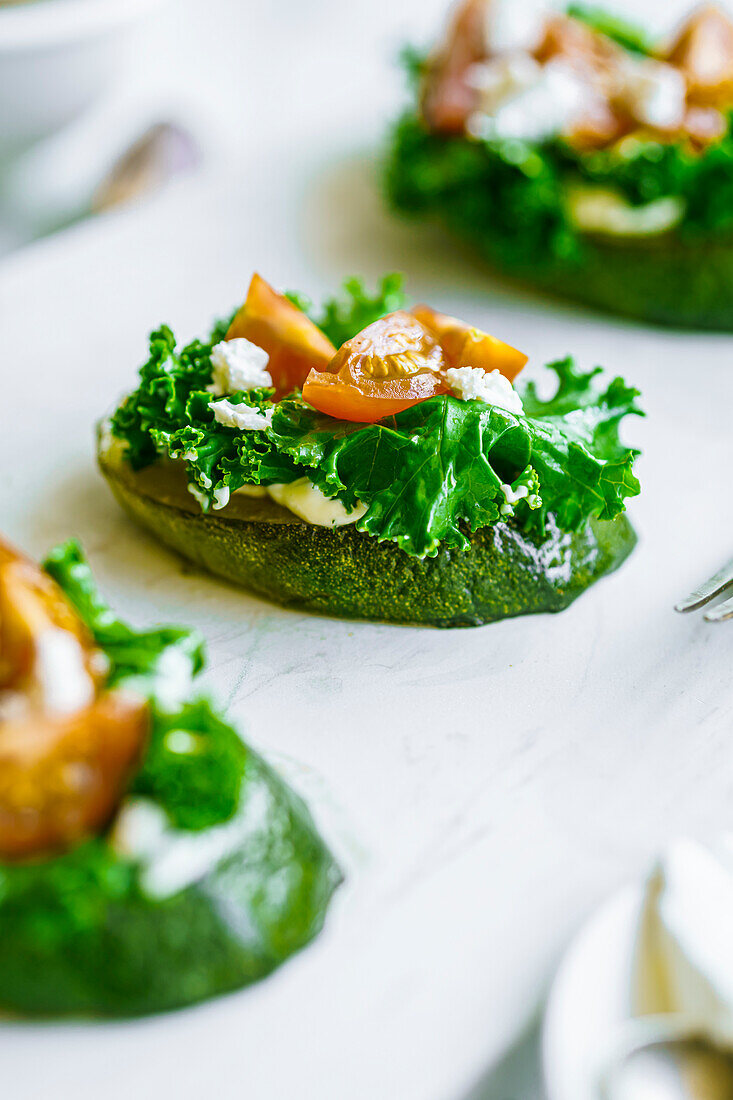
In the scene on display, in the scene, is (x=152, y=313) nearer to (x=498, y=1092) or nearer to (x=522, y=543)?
(x=522, y=543)

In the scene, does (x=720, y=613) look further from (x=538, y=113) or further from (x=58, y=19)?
(x=58, y=19)

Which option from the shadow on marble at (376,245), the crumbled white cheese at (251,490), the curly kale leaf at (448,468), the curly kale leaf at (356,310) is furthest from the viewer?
the shadow on marble at (376,245)

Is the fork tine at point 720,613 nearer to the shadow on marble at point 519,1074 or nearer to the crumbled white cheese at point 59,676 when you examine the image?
the shadow on marble at point 519,1074

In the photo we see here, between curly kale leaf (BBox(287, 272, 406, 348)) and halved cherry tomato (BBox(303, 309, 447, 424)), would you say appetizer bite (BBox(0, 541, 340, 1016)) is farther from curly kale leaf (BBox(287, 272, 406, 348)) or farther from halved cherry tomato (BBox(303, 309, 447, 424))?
curly kale leaf (BBox(287, 272, 406, 348))

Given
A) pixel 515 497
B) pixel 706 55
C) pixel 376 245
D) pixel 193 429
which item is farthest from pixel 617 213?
pixel 193 429

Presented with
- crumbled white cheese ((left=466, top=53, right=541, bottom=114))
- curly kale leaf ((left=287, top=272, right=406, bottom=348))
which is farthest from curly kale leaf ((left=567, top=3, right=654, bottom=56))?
curly kale leaf ((left=287, top=272, right=406, bottom=348))

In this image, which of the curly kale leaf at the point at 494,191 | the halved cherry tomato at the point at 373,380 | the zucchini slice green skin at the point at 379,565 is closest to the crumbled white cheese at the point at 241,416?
the halved cherry tomato at the point at 373,380

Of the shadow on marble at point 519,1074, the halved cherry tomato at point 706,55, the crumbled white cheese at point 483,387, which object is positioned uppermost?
the halved cherry tomato at point 706,55
